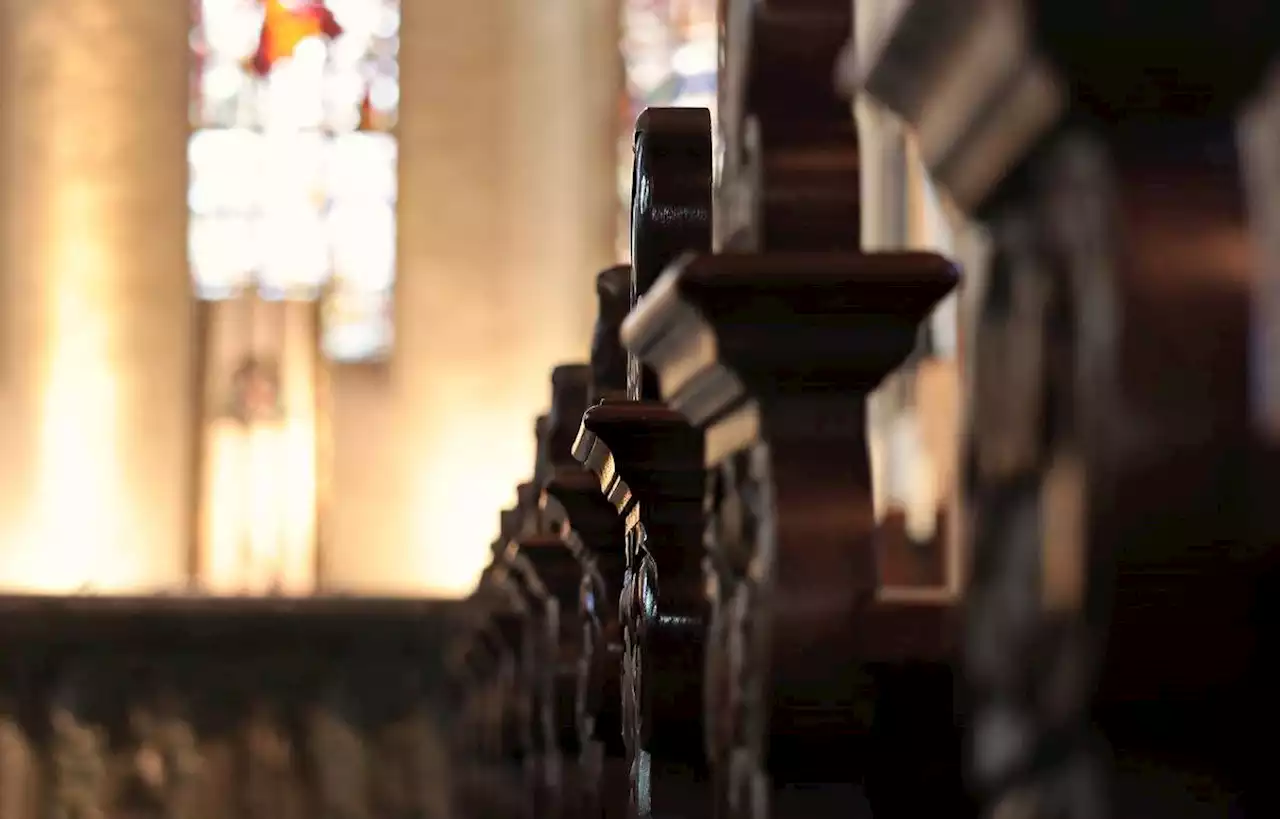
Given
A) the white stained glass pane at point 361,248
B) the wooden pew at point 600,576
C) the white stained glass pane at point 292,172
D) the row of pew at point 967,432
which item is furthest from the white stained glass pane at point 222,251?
the row of pew at point 967,432

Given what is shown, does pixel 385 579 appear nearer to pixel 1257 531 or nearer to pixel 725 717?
pixel 725 717

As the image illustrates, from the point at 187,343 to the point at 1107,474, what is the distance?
37.0 ft

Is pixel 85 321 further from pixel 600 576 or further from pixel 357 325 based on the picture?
pixel 600 576

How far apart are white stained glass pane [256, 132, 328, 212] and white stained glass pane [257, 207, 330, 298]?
0.06 m

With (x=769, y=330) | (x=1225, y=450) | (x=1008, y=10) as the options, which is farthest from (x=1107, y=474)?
(x=769, y=330)

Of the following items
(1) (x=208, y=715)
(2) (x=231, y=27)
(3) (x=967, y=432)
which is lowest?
(1) (x=208, y=715)

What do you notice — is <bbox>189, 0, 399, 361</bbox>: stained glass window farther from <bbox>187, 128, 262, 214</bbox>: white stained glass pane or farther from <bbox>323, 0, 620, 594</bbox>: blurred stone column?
<bbox>323, 0, 620, 594</bbox>: blurred stone column

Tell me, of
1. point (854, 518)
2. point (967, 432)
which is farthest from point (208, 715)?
point (967, 432)

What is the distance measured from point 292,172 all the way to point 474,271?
1281mm

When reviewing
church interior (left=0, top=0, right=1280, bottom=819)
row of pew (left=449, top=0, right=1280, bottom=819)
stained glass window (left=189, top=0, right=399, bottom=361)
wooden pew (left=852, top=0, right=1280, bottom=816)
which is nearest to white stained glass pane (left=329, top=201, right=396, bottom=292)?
stained glass window (left=189, top=0, right=399, bottom=361)

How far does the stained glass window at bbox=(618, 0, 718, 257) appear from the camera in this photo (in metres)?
11.6

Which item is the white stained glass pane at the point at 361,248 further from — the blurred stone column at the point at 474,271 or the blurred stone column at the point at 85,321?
the blurred stone column at the point at 85,321

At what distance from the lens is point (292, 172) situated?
38.8 feet

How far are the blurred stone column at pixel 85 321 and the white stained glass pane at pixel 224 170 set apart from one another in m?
0.40
